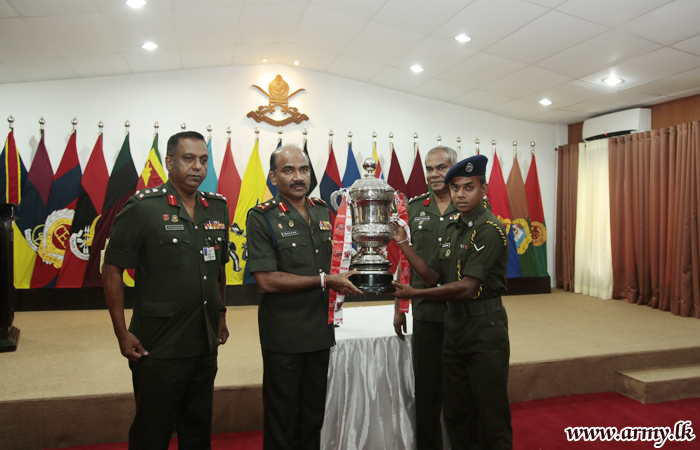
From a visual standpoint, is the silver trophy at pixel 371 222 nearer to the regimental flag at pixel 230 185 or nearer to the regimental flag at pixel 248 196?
the regimental flag at pixel 248 196

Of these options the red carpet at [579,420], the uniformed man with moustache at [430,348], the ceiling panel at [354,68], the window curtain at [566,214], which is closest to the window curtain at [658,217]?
the window curtain at [566,214]

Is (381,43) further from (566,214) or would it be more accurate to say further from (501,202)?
(566,214)

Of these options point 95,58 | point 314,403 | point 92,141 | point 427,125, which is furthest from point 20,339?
point 427,125

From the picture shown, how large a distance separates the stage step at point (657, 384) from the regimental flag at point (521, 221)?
10.1ft

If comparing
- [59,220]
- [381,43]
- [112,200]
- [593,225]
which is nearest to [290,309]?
[381,43]

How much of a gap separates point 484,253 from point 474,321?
282 millimetres

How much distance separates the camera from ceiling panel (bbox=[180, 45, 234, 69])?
4.98 m

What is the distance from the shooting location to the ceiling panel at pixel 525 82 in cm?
493

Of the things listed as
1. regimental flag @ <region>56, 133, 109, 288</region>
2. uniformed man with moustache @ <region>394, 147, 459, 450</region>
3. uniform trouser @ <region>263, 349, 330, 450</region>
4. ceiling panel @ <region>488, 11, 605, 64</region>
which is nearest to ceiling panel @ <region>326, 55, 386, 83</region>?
ceiling panel @ <region>488, 11, 605, 64</region>

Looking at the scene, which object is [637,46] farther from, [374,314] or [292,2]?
[374,314]

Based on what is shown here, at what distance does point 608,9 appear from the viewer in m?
3.47

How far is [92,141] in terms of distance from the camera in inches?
206

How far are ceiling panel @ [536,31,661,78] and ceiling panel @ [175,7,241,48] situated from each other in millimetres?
3128

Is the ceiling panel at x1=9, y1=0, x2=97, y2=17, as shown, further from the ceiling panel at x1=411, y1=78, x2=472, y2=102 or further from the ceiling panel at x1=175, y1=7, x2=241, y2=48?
the ceiling panel at x1=411, y1=78, x2=472, y2=102
